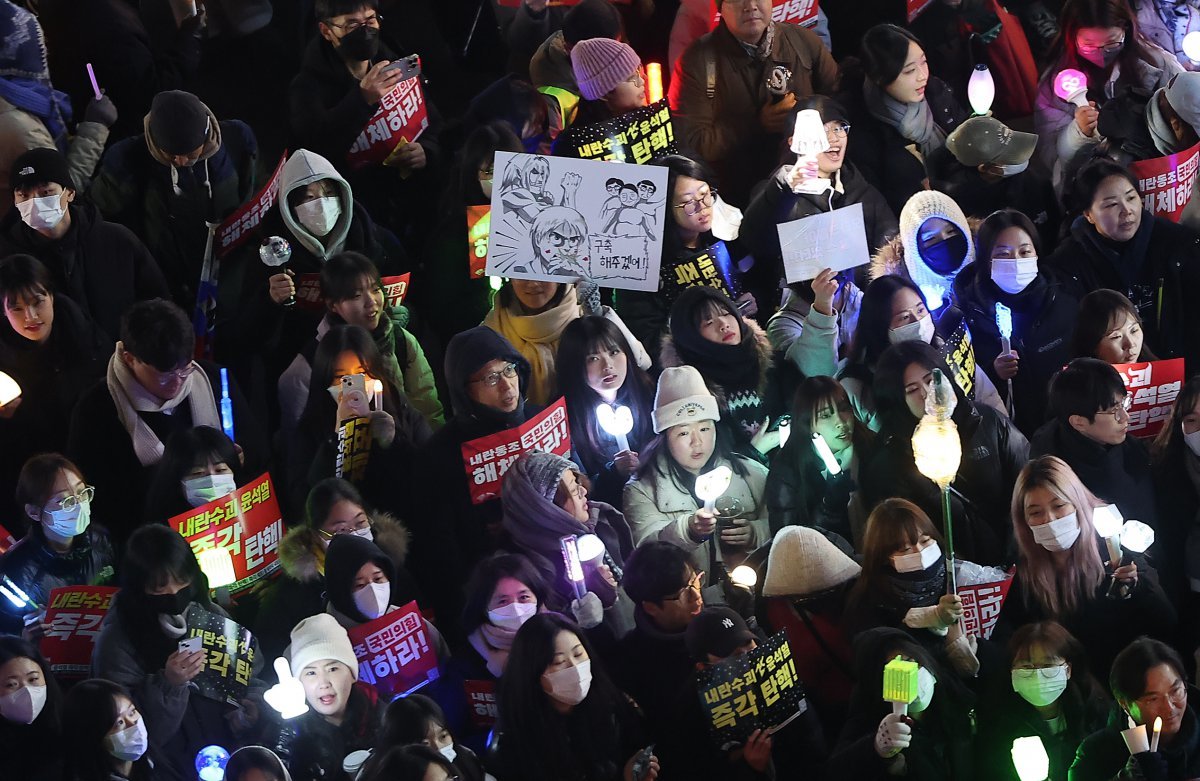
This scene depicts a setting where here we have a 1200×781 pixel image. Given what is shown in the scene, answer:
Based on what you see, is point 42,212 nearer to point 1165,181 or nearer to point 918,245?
point 918,245

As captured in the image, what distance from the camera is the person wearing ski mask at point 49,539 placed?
7.17m

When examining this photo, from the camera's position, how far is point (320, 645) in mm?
6949

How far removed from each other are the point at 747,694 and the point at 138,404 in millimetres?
2236

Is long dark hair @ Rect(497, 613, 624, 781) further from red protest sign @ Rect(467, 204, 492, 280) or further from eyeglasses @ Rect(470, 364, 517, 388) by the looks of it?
red protest sign @ Rect(467, 204, 492, 280)

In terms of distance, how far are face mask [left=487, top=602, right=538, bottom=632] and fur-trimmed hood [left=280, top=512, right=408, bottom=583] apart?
0.38 meters

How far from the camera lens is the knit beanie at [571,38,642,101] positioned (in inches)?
336

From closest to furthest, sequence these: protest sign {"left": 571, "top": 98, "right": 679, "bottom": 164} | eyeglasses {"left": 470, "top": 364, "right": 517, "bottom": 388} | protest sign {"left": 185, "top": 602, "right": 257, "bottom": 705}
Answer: protest sign {"left": 185, "top": 602, "right": 257, "bottom": 705} → eyeglasses {"left": 470, "top": 364, "right": 517, "bottom": 388} → protest sign {"left": 571, "top": 98, "right": 679, "bottom": 164}

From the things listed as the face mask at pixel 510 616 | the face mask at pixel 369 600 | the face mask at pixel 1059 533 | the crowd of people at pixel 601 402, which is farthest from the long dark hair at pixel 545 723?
the face mask at pixel 1059 533

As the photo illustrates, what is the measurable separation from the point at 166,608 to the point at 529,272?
6.08ft

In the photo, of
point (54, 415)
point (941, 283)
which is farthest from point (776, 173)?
point (54, 415)

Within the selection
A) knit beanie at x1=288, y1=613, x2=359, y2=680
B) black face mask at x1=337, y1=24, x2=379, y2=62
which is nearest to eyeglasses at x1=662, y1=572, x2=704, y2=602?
knit beanie at x1=288, y1=613, x2=359, y2=680

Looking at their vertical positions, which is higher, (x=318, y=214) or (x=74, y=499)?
(x=318, y=214)

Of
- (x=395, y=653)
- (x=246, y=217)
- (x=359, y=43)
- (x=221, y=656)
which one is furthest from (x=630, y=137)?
(x=221, y=656)

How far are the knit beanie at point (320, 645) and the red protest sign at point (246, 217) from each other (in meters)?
1.72
